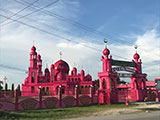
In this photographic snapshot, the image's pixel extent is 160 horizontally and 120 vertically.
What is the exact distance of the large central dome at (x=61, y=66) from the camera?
131ft

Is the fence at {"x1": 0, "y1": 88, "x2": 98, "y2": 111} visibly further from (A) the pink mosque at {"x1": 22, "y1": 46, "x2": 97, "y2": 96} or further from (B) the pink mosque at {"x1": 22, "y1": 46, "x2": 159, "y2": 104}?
(A) the pink mosque at {"x1": 22, "y1": 46, "x2": 97, "y2": 96}

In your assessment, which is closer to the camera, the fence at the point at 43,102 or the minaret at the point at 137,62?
the fence at the point at 43,102

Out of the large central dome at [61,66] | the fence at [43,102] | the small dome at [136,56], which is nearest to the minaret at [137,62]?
the small dome at [136,56]

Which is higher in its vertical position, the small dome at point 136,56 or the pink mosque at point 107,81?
the small dome at point 136,56

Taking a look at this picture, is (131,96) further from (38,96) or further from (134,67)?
(38,96)

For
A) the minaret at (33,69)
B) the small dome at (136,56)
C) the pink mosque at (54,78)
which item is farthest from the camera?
the minaret at (33,69)

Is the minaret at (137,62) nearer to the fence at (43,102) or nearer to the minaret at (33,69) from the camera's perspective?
the fence at (43,102)

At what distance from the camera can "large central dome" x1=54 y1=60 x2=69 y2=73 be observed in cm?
3988

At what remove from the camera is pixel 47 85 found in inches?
1423

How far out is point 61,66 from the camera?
39969 mm

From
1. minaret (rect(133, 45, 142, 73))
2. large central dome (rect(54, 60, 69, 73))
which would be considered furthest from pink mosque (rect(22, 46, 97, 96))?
minaret (rect(133, 45, 142, 73))

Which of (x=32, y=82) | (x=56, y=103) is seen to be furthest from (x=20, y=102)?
(x=32, y=82)

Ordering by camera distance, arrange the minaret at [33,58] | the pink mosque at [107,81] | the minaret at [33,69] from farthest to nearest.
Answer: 1. the minaret at [33,58]
2. the minaret at [33,69]
3. the pink mosque at [107,81]

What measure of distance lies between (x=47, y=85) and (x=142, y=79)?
18015 millimetres
